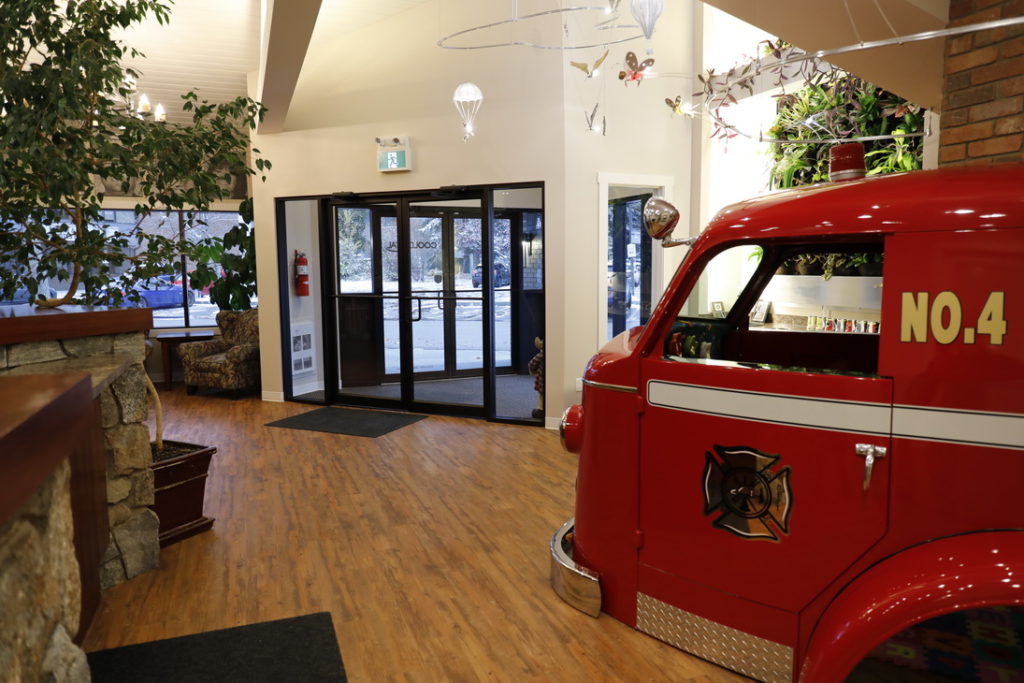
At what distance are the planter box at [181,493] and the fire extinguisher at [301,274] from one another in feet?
12.1

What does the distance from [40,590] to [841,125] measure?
5154 millimetres

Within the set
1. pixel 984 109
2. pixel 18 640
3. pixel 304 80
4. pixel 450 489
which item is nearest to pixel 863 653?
pixel 18 640

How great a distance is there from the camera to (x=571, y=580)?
274cm

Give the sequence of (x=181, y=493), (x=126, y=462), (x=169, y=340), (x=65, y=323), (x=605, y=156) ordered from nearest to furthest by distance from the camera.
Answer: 1. (x=65, y=323)
2. (x=126, y=462)
3. (x=181, y=493)
4. (x=605, y=156)
5. (x=169, y=340)

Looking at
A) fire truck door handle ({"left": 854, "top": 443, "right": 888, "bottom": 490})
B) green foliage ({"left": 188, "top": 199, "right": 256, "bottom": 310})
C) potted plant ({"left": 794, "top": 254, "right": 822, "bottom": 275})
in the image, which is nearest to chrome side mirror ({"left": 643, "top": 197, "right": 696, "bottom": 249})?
fire truck door handle ({"left": 854, "top": 443, "right": 888, "bottom": 490})

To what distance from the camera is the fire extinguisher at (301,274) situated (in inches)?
284

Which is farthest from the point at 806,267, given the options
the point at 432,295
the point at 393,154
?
the point at 393,154

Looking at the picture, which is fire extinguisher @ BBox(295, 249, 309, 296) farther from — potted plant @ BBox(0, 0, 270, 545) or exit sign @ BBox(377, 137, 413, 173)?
potted plant @ BBox(0, 0, 270, 545)

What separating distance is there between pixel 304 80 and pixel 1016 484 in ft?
21.6

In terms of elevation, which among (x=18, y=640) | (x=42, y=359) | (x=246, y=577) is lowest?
(x=246, y=577)

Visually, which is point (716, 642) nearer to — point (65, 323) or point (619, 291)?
point (65, 323)

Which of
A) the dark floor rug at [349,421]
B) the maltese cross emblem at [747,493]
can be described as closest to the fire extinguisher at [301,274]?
the dark floor rug at [349,421]

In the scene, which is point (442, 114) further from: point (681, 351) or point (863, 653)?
point (863, 653)

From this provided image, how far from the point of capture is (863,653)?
5.74 ft
